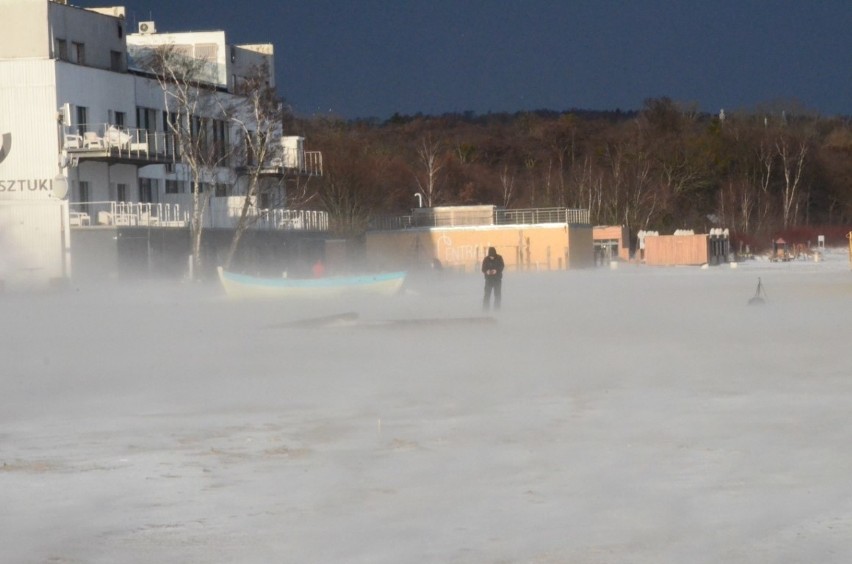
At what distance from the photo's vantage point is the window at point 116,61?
56938 mm

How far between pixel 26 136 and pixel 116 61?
6.72m

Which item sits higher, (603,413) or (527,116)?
(527,116)

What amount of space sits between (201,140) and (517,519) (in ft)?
169

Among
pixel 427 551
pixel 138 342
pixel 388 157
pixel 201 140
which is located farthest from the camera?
pixel 388 157

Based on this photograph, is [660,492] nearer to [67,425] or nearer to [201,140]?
[67,425]

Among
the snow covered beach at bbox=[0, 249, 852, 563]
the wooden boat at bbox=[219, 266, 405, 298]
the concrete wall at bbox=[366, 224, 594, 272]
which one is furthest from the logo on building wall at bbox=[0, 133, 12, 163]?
the concrete wall at bbox=[366, 224, 594, 272]

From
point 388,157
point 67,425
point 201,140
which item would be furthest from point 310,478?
point 388,157

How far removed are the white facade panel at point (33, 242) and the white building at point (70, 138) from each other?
4cm

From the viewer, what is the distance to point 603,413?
1420cm

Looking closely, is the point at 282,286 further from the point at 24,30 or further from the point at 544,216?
the point at 544,216

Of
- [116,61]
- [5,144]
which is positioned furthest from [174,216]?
[5,144]

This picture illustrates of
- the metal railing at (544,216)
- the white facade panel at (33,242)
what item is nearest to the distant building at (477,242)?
the metal railing at (544,216)

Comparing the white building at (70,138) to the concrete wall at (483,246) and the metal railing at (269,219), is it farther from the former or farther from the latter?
the concrete wall at (483,246)

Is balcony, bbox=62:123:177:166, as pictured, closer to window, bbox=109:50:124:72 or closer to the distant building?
window, bbox=109:50:124:72
